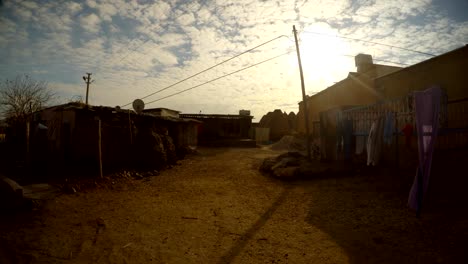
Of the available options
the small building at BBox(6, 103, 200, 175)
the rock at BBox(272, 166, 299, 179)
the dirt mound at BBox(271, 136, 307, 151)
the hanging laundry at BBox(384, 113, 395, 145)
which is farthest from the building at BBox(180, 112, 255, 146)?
the hanging laundry at BBox(384, 113, 395, 145)

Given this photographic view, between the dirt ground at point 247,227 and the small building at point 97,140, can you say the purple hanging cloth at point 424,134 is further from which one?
the small building at point 97,140

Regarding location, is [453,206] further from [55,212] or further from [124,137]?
[124,137]

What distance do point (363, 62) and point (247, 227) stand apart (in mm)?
21577

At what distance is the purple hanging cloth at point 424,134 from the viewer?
441cm

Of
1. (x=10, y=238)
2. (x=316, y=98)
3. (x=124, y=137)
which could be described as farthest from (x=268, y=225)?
(x=316, y=98)

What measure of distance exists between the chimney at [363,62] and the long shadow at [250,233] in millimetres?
18800

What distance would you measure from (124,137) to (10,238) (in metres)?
7.35

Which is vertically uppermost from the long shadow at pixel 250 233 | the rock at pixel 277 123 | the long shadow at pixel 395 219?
the rock at pixel 277 123

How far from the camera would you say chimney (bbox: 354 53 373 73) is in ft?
67.7

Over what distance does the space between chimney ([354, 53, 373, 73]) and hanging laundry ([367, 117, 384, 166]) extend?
15747 mm

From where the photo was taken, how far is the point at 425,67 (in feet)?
41.7

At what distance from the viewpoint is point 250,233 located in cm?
448

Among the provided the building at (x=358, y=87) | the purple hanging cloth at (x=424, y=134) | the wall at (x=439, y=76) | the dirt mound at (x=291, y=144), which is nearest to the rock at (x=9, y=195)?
the purple hanging cloth at (x=424, y=134)

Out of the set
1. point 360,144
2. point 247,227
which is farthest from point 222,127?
point 247,227
